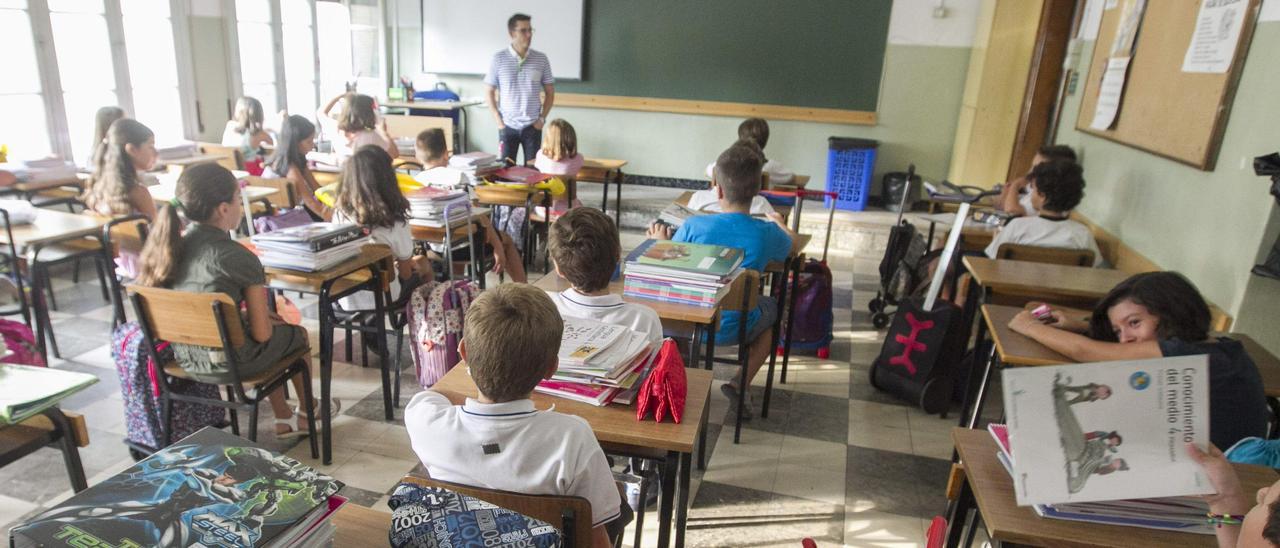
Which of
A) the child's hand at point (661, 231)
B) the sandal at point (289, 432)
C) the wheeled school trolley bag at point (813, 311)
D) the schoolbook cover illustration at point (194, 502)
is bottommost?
the sandal at point (289, 432)

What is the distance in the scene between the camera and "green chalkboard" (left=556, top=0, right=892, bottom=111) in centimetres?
665

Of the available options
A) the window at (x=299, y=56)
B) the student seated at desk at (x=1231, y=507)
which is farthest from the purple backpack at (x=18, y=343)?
the window at (x=299, y=56)

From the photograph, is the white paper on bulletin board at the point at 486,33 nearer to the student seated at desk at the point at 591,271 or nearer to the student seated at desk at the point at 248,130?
the student seated at desk at the point at 248,130

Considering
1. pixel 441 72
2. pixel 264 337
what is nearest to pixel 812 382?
pixel 264 337

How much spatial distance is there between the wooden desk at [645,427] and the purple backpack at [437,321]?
124 cm

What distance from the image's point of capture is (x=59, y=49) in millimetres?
4719

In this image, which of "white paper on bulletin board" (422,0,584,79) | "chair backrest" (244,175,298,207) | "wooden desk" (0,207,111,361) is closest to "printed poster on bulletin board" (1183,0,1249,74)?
"chair backrest" (244,175,298,207)

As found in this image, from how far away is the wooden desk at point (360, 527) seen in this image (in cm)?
106

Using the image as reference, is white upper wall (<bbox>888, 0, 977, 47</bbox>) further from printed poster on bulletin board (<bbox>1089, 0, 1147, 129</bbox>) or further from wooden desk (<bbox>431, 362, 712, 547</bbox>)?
wooden desk (<bbox>431, 362, 712, 547</bbox>)

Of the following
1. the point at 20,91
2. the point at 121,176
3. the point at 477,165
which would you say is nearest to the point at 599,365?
the point at 477,165

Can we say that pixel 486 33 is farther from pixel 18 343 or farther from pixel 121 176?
pixel 18 343

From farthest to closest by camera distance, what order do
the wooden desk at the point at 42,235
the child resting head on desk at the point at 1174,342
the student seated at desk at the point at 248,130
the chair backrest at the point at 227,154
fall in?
the student seated at desk at the point at 248,130, the chair backrest at the point at 227,154, the wooden desk at the point at 42,235, the child resting head on desk at the point at 1174,342

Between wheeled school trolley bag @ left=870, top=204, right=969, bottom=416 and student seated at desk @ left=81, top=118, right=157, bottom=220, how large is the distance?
138 inches

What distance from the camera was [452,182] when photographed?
3650 mm
